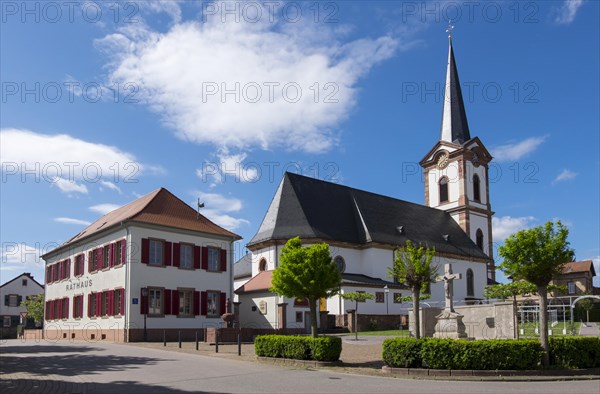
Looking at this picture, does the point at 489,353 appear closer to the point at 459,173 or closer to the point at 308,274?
the point at 308,274

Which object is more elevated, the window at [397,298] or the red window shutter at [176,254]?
the red window shutter at [176,254]

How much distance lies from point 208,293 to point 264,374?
21.1 meters

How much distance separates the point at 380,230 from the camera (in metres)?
52.3

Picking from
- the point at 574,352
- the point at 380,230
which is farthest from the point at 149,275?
the point at 380,230

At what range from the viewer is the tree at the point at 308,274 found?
68.3 ft

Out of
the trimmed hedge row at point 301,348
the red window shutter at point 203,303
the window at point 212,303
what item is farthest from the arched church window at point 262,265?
the trimmed hedge row at point 301,348

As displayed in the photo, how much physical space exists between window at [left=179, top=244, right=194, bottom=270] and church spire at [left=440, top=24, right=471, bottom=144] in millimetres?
39182

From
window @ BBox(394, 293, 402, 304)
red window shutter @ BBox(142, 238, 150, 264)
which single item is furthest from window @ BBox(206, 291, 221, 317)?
window @ BBox(394, 293, 402, 304)

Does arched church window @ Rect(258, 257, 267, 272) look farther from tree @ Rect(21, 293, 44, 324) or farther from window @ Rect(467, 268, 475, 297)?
tree @ Rect(21, 293, 44, 324)

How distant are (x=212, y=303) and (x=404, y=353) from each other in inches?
873

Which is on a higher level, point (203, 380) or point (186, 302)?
point (186, 302)

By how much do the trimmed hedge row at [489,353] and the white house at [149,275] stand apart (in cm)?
1872

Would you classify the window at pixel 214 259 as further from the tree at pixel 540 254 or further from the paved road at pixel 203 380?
the tree at pixel 540 254

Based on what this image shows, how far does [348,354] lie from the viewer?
22.2 meters
